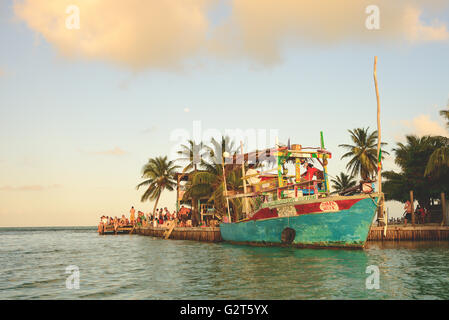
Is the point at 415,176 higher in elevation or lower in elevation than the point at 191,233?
higher

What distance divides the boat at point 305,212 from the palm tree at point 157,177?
25331 millimetres

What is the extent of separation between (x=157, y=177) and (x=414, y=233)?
32.7 m

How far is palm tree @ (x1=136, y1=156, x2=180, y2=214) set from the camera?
51438 millimetres

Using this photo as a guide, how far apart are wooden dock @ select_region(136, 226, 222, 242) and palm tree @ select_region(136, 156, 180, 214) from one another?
581cm

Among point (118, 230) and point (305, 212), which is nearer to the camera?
point (305, 212)

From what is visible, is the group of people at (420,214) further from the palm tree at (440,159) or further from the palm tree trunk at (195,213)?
the palm tree trunk at (195,213)

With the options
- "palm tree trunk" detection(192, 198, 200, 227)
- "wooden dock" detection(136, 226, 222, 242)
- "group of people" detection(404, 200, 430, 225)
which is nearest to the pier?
"wooden dock" detection(136, 226, 222, 242)

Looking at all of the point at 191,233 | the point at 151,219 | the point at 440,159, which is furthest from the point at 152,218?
the point at 440,159

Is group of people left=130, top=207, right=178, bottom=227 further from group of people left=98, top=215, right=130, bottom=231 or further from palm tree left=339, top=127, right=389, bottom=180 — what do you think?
palm tree left=339, top=127, right=389, bottom=180

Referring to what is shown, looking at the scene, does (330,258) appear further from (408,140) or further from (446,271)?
(408,140)

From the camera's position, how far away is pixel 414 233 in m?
28.6

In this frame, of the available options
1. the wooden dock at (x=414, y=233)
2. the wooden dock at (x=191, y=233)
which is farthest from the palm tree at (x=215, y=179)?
the wooden dock at (x=414, y=233)

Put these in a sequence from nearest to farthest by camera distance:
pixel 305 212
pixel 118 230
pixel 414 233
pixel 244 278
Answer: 1. pixel 244 278
2. pixel 305 212
3. pixel 414 233
4. pixel 118 230

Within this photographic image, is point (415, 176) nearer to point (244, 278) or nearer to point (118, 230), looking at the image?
point (244, 278)
